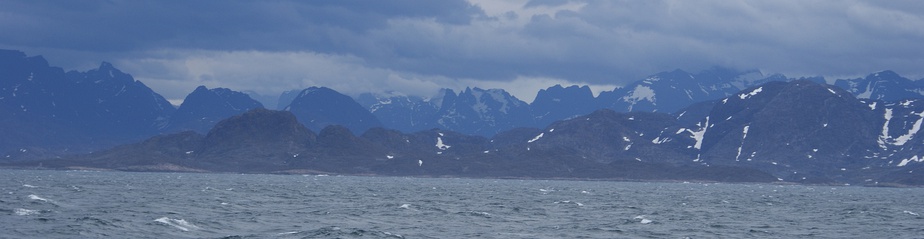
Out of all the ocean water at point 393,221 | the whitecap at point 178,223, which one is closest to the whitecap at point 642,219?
the ocean water at point 393,221

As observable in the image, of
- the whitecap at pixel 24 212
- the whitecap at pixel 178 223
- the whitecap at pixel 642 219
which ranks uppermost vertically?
the whitecap at pixel 642 219

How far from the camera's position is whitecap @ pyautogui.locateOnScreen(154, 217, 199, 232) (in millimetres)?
92169

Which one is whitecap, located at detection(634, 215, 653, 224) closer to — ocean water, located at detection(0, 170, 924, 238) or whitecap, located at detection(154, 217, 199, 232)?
ocean water, located at detection(0, 170, 924, 238)

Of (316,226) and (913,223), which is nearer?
(316,226)

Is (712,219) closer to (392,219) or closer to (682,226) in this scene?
(682,226)

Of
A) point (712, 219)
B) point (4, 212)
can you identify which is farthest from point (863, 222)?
point (4, 212)

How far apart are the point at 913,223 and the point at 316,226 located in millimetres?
63464

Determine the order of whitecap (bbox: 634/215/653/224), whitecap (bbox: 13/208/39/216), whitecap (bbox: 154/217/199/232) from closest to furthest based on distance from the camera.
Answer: whitecap (bbox: 154/217/199/232)
whitecap (bbox: 13/208/39/216)
whitecap (bbox: 634/215/653/224)

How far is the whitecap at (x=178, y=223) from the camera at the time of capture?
92169 millimetres

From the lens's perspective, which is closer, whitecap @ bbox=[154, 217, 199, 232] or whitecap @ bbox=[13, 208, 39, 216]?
whitecap @ bbox=[154, 217, 199, 232]

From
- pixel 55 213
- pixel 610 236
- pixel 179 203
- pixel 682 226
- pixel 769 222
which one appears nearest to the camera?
pixel 610 236

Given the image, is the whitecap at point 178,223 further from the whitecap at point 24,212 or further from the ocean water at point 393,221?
the whitecap at point 24,212

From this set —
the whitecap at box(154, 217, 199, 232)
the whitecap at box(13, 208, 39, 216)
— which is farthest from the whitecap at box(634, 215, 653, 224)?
the whitecap at box(13, 208, 39, 216)

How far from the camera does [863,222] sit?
12450cm
